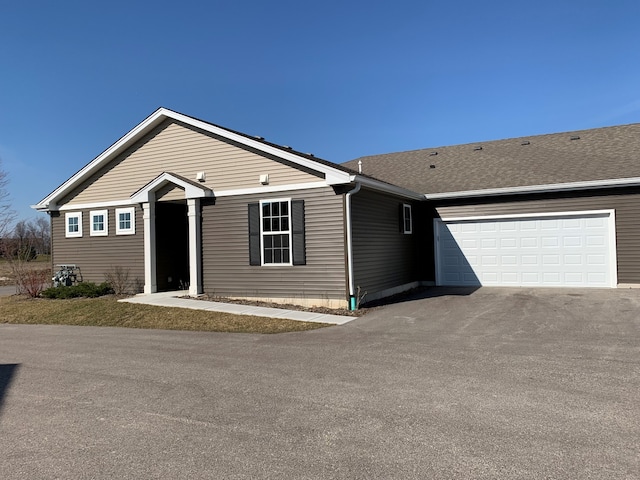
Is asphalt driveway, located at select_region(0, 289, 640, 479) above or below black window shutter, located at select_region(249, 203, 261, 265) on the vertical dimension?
below

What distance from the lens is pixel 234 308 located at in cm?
1122

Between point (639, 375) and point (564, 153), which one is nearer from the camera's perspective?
point (639, 375)

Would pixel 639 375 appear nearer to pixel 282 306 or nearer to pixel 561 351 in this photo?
pixel 561 351

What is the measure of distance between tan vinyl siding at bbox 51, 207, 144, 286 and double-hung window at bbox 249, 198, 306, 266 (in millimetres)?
4275

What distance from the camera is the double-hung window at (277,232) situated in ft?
38.7

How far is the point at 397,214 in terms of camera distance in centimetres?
1437

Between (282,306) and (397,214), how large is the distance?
4927 mm

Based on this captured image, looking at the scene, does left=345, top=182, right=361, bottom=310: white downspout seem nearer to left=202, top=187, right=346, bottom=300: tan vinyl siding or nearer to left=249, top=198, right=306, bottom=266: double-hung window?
left=202, top=187, right=346, bottom=300: tan vinyl siding

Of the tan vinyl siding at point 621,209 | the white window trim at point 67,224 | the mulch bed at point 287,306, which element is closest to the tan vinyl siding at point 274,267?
the mulch bed at point 287,306

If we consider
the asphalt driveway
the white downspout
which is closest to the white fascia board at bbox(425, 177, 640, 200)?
the white downspout

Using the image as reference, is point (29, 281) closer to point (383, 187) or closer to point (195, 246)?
point (195, 246)

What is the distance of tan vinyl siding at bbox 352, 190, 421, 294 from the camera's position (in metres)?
11.7

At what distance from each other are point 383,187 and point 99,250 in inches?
369

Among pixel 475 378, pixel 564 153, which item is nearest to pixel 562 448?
pixel 475 378
